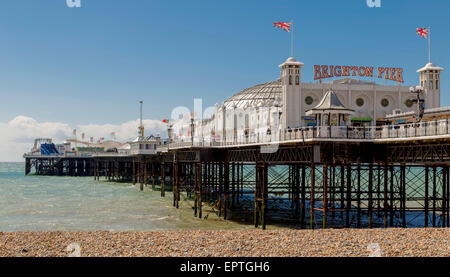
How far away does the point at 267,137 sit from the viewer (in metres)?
34.8

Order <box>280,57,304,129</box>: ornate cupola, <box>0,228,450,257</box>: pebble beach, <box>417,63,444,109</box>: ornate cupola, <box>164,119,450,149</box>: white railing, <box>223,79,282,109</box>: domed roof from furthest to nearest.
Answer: <box>223,79,282,109</box>: domed roof
<box>280,57,304,129</box>: ornate cupola
<box>417,63,444,109</box>: ornate cupola
<box>164,119,450,149</box>: white railing
<box>0,228,450,257</box>: pebble beach

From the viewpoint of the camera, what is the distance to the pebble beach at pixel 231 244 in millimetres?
18500

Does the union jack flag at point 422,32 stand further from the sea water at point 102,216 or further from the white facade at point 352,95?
the sea water at point 102,216

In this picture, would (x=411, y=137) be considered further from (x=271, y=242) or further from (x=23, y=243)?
(x=23, y=243)

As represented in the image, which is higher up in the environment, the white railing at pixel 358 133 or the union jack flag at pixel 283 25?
the union jack flag at pixel 283 25

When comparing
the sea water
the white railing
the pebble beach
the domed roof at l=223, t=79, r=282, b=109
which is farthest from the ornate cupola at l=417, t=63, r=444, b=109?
the domed roof at l=223, t=79, r=282, b=109

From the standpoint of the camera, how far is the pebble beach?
60.7 ft

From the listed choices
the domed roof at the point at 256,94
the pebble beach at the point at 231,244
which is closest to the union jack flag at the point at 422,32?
the pebble beach at the point at 231,244

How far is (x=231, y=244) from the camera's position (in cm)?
2017

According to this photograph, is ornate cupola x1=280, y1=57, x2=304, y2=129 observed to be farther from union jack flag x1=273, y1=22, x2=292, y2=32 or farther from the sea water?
the sea water

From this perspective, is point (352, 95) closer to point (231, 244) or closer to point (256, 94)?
point (231, 244)

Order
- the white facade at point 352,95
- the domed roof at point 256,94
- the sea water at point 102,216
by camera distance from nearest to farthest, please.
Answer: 1. the sea water at point 102,216
2. the white facade at point 352,95
3. the domed roof at point 256,94
